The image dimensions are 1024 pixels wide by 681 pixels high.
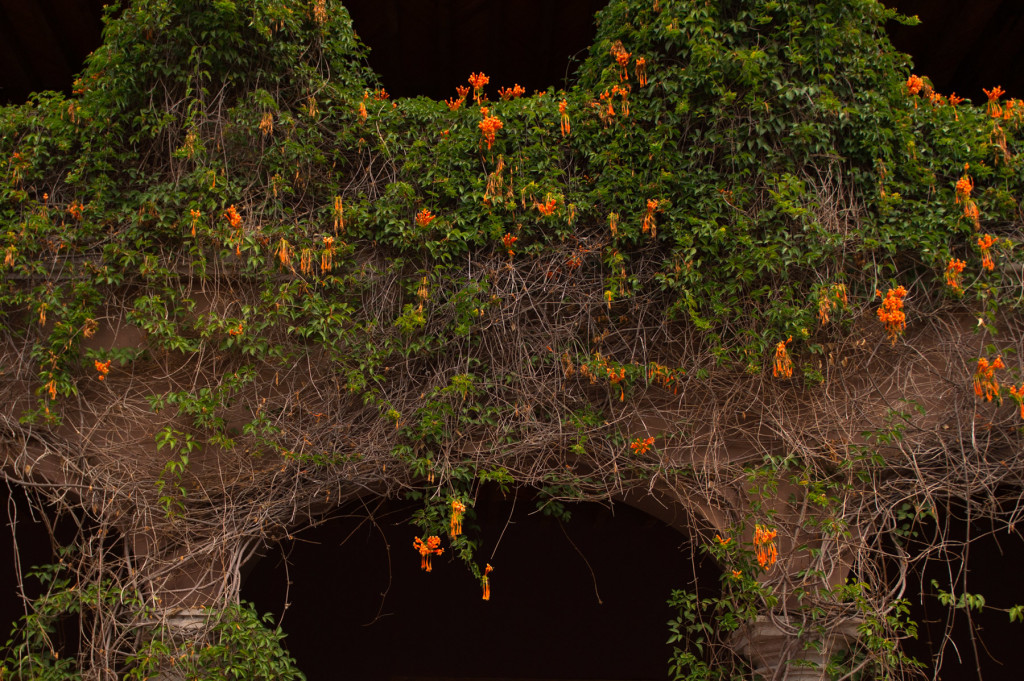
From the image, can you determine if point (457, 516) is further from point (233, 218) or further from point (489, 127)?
point (489, 127)

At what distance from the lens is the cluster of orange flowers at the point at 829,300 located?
12.4 ft

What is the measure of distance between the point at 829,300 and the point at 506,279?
1.52 meters

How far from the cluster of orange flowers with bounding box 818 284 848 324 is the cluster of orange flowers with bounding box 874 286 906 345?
18 centimetres

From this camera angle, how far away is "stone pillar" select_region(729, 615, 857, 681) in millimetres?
3600

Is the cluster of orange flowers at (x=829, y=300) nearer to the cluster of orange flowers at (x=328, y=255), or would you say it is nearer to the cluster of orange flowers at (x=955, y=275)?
the cluster of orange flowers at (x=955, y=275)

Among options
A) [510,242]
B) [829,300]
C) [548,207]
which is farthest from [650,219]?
[829,300]

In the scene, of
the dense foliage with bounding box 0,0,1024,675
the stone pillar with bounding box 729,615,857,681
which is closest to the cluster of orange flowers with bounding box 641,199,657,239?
the dense foliage with bounding box 0,0,1024,675

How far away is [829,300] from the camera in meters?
3.77

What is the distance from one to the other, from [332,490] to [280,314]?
0.87 metres

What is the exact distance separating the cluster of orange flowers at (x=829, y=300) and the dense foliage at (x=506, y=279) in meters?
0.02

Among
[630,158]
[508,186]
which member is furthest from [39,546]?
[630,158]

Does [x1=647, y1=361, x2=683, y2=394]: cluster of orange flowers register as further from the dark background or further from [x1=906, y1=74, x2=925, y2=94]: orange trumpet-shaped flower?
the dark background

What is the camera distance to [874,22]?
167 inches

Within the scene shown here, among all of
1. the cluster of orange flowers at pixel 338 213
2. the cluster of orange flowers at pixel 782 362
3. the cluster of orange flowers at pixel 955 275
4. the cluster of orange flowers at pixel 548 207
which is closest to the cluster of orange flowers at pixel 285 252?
the cluster of orange flowers at pixel 338 213
